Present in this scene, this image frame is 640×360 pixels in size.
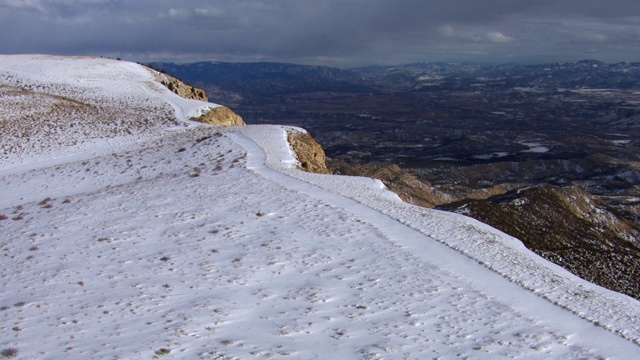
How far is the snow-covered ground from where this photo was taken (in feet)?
33.5

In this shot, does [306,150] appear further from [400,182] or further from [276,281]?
[400,182]

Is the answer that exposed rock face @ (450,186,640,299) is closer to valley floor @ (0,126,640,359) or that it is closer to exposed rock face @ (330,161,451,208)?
valley floor @ (0,126,640,359)

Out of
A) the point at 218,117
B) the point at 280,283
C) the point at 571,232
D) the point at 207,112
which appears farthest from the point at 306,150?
the point at 571,232

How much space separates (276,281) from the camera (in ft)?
43.1

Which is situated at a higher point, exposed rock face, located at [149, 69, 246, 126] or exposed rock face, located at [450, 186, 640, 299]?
exposed rock face, located at [149, 69, 246, 126]

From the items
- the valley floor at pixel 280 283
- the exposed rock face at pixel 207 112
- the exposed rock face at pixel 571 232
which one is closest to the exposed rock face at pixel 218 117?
the exposed rock face at pixel 207 112

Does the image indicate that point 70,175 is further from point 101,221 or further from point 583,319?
point 583,319

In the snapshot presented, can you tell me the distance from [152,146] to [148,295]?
2372cm

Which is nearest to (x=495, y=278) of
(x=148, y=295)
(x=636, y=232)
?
(x=148, y=295)

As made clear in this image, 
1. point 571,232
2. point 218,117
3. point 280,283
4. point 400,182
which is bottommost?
point 400,182

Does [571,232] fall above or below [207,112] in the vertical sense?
below

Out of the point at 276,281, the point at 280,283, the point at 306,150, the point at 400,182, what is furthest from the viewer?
the point at 400,182

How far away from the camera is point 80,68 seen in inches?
2525

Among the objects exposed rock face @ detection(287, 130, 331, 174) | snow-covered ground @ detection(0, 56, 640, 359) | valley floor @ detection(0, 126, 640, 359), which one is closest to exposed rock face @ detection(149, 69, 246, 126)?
exposed rock face @ detection(287, 130, 331, 174)
